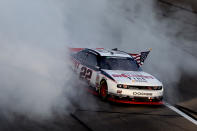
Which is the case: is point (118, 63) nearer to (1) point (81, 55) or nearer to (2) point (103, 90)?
(2) point (103, 90)

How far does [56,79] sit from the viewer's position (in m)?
8.18

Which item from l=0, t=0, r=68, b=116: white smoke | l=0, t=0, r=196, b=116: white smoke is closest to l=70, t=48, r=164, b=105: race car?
l=0, t=0, r=196, b=116: white smoke

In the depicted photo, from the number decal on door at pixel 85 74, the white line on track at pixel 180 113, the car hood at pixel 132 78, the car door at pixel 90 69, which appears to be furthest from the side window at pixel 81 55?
the white line on track at pixel 180 113

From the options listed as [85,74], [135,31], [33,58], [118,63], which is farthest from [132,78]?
[135,31]

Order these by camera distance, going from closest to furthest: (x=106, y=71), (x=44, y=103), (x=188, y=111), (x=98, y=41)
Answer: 1. (x=44, y=103)
2. (x=188, y=111)
3. (x=106, y=71)
4. (x=98, y=41)

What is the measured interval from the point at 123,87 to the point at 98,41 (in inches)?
307

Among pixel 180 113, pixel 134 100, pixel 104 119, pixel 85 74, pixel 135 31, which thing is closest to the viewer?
pixel 104 119

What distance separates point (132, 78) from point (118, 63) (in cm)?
111

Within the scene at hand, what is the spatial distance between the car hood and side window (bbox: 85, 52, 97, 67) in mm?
827

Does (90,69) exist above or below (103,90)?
above

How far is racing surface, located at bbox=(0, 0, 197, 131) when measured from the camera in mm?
6789

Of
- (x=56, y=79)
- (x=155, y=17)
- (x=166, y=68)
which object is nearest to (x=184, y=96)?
(x=166, y=68)

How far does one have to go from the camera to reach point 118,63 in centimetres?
1066

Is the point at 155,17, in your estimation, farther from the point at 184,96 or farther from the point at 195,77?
the point at 184,96
